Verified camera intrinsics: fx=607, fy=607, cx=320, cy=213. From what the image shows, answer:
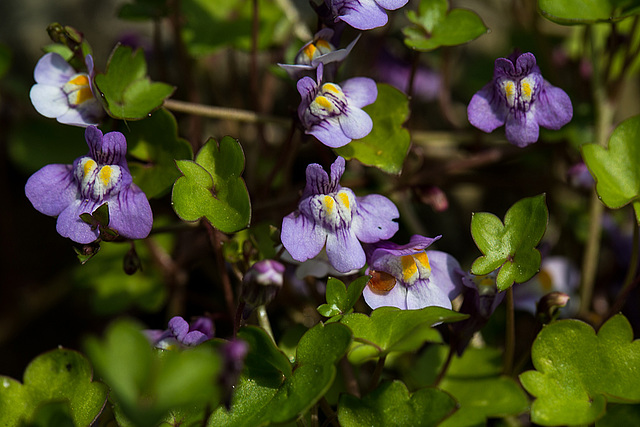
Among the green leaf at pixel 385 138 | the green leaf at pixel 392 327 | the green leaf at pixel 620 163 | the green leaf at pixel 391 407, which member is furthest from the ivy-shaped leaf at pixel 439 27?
the green leaf at pixel 391 407

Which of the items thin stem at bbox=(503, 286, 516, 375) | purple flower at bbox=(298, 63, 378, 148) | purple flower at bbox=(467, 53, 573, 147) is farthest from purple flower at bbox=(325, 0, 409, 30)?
thin stem at bbox=(503, 286, 516, 375)

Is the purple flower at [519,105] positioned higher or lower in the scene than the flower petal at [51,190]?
higher

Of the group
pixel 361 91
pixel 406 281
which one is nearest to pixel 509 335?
pixel 406 281

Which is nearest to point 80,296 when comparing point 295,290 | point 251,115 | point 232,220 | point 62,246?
point 62,246

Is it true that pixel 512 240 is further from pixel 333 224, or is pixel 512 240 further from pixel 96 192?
pixel 96 192

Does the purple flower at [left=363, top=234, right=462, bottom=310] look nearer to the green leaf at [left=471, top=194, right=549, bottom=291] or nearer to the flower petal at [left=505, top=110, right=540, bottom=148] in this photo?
the green leaf at [left=471, top=194, right=549, bottom=291]

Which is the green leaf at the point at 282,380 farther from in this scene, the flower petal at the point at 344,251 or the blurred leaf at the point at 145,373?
the blurred leaf at the point at 145,373

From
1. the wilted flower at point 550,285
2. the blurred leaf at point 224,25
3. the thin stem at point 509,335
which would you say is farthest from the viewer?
the blurred leaf at point 224,25
